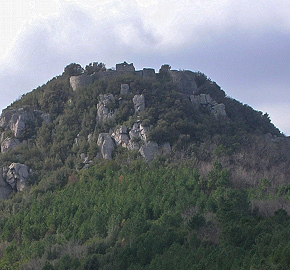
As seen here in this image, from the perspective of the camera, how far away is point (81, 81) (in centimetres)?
5881

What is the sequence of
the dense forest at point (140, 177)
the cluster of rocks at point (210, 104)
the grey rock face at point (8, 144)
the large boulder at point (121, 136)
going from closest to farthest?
the dense forest at point (140, 177) → the large boulder at point (121, 136) → the grey rock face at point (8, 144) → the cluster of rocks at point (210, 104)

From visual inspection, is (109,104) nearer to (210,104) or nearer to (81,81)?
(81,81)

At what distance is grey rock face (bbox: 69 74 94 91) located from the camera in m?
58.7

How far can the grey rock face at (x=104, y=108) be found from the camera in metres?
53.4

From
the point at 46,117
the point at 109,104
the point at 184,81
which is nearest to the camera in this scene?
the point at 109,104

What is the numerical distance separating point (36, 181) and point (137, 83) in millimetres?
12742

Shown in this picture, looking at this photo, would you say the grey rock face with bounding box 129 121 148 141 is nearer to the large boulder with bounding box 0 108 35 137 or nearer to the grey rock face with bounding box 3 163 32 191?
the grey rock face with bounding box 3 163 32 191

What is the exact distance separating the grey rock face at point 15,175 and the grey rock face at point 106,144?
5.75m

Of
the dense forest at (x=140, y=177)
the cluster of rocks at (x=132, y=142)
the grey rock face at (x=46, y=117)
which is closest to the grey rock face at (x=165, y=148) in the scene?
the cluster of rocks at (x=132, y=142)

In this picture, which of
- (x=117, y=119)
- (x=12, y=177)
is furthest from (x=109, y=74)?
(x=12, y=177)

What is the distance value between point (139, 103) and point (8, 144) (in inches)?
428

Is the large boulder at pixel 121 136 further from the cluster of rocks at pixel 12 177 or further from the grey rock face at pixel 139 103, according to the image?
the cluster of rocks at pixel 12 177

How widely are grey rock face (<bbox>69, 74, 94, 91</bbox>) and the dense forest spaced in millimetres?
105

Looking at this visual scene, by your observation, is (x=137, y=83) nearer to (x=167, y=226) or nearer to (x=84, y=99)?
(x=84, y=99)
